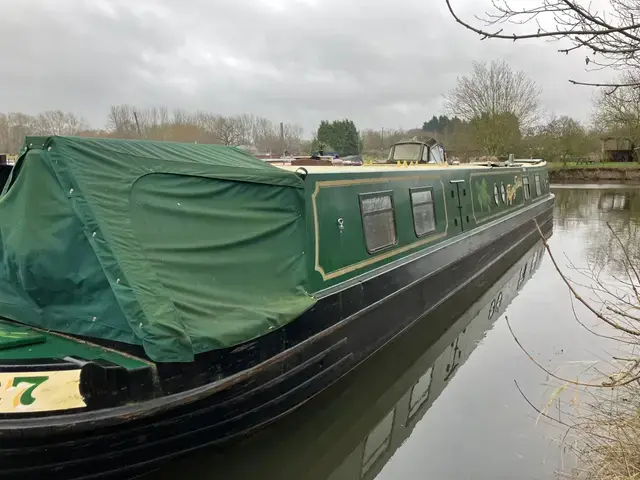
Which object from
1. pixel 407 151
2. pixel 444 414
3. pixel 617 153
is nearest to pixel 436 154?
pixel 407 151

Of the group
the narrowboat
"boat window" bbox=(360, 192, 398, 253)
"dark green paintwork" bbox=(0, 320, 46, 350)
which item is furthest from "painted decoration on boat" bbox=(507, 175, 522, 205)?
"dark green paintwork" bbox=(0, 320, 46, 350)

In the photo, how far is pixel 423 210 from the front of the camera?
6871 millimetres

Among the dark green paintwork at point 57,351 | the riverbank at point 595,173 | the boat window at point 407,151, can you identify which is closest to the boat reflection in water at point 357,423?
the dark green paintwork at point 57,351

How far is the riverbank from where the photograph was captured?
109 feet

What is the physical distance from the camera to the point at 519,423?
4.62 m

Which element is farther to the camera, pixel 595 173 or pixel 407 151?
pixel 595 173

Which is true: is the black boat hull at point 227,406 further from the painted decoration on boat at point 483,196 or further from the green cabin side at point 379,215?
the painted decoration on boat at point 483,196

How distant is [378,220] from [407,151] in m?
7.20

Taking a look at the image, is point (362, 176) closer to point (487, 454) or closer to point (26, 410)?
point (487, 454)

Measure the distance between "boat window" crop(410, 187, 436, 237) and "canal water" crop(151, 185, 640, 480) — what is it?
1.37m

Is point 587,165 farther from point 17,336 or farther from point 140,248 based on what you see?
point 17,336

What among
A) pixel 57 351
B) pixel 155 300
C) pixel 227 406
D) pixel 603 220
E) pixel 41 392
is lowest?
pixel 603 220

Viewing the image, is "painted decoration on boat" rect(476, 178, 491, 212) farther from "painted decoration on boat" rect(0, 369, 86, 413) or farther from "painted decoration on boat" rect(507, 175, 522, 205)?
"painted decoration on boat" rect(0, 369, 86, 413)

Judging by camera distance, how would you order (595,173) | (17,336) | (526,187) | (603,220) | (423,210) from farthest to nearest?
(595,173) < (603,220) < (526,187) < (423,210) < (17,336)
